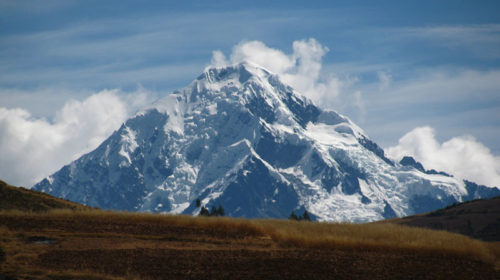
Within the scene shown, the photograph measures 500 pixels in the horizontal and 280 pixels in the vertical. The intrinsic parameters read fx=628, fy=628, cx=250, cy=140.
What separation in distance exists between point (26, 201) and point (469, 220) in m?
74.3

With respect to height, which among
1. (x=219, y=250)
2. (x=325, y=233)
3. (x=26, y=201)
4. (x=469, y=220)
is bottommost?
(x=219, y=250)

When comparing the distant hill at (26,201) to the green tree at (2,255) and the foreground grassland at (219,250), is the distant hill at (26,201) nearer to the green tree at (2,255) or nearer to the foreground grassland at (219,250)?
the foreground grassland at (219,250)

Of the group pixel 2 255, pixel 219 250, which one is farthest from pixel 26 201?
pixel 219 250

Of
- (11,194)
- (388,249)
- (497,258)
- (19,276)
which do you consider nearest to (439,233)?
(497,258)

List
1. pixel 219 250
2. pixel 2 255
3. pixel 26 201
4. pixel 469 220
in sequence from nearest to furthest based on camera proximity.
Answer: pixel 2 255, pixel 219 250, pixel 26 201, pixel 469 220

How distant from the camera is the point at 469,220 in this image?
4026 inches

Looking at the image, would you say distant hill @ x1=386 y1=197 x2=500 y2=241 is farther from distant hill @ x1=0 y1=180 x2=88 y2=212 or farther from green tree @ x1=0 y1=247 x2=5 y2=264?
green tree @ x1=0 y1=247 x2=5 y2=264

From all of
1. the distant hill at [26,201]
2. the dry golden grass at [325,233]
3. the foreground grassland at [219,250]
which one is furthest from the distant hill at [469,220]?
the distant hill at [26,201]

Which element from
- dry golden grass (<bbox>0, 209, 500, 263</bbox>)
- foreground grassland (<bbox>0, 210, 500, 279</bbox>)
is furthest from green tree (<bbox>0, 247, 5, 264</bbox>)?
dry golden grass (<bbox>0, 209, 500, 263</bbox>)

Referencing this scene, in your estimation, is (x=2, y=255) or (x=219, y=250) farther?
(x=219, y=250)

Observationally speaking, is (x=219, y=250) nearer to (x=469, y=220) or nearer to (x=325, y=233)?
(x=325, y=233)

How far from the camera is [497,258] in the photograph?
38.5 meters

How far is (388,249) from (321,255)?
542cm

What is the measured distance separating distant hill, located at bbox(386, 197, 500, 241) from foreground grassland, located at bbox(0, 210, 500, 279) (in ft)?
168
